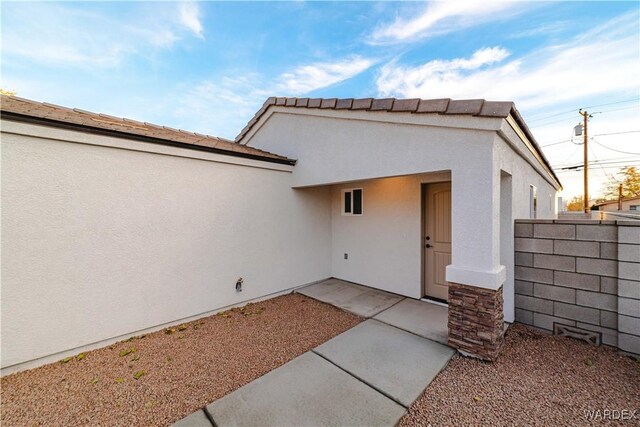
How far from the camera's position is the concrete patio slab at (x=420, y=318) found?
4.02 metres

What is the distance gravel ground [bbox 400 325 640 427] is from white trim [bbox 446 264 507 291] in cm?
108

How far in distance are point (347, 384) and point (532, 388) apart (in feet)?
7.16

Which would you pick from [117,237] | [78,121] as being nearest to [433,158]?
[117,237]

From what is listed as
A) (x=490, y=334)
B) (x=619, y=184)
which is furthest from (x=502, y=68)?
(x=619, y=184)

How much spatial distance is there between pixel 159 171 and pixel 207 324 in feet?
9.86

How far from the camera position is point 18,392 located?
2754 millimetres

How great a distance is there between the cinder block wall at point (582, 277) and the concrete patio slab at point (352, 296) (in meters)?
2.50

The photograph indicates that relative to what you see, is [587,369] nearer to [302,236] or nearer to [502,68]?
[302,236]

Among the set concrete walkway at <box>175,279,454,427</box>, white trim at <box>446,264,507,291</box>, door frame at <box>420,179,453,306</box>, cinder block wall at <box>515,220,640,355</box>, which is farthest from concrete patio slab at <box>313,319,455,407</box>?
cinder block wall at <box>515,220,640,355</box>

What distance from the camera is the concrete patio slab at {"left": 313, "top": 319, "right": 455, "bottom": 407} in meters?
2.82

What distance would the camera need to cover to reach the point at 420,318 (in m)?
4.58

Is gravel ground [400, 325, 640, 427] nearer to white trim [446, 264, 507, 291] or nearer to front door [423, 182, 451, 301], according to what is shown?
white trim [446, 264, 507, 291]

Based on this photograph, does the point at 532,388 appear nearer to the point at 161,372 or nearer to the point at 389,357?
the point at 389,357

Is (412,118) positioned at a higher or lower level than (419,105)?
lower
